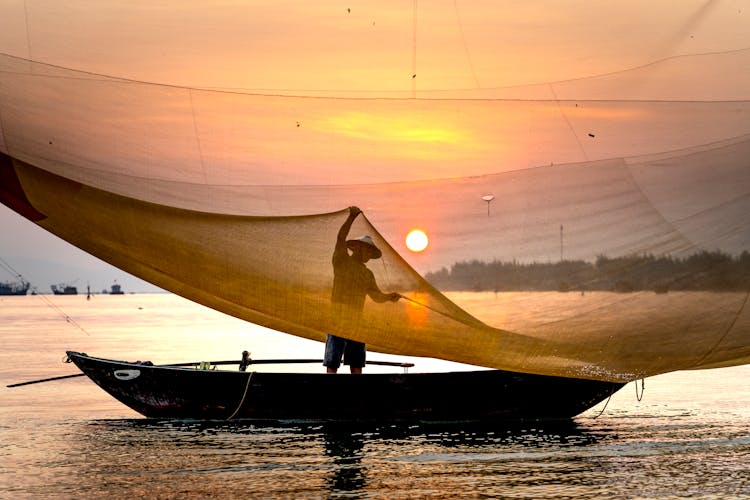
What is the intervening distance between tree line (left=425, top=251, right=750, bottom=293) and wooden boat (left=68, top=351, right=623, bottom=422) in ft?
16.4

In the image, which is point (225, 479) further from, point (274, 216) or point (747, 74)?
point (747, 74)

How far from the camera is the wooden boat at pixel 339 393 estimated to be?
56.6ft

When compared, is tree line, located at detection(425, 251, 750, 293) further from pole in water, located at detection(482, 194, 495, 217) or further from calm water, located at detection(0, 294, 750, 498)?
calm water, located at detection(0, 294, 750, 498)

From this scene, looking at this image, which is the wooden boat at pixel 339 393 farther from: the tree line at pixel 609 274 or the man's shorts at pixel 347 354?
the tree line at pixel 609 274

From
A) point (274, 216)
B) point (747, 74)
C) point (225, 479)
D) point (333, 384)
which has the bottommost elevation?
point (225, 479)

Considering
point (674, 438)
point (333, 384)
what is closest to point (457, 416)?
point (333, 384)

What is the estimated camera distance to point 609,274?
1245 cm

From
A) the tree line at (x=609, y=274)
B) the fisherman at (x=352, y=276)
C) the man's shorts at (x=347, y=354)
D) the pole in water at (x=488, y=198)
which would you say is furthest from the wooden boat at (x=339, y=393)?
the pole in water at (x=488, y=198)

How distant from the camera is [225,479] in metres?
13.4

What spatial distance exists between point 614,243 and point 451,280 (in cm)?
157

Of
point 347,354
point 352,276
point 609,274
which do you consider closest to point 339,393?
point 347,354

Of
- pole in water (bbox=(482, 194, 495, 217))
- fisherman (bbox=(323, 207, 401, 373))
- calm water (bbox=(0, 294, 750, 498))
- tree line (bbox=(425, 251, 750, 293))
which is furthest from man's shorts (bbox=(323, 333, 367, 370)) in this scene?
pole in water (bbox=(482, 194, 495, 217))

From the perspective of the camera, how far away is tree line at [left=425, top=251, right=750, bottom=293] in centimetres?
1234

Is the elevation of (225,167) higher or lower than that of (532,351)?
higher
